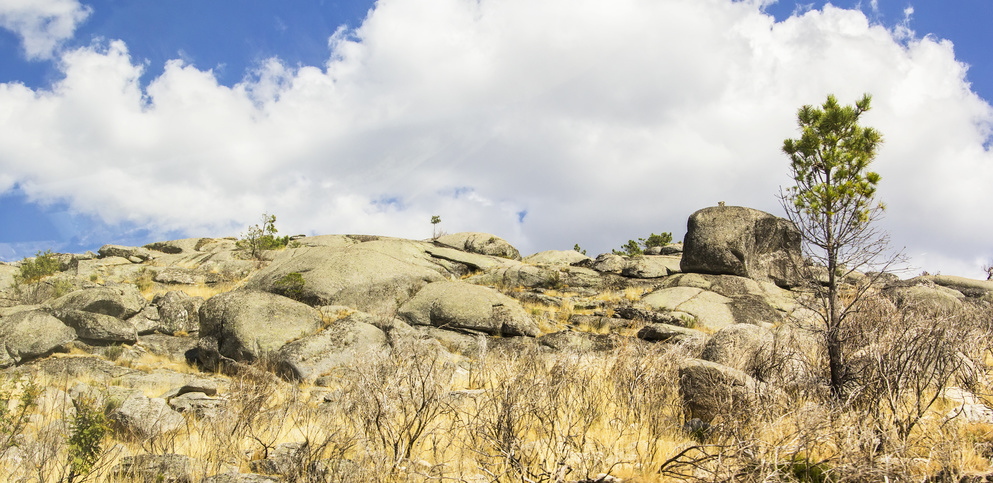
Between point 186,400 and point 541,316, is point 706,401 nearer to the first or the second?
point 186,400

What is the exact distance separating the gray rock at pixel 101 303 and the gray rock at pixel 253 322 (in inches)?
104

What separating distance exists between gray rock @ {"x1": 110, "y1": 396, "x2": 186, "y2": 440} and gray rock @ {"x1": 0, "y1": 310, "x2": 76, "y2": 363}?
21.7ft

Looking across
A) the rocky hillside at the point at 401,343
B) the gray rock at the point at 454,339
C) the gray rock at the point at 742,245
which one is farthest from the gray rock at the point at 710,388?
the gray rock at the point at 742,245

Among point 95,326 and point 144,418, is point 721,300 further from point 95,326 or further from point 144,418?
point 95,326

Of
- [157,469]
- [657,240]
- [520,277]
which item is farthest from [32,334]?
[657,240]

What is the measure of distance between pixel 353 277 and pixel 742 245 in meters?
14.6

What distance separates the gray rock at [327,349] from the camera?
11656 millimetres

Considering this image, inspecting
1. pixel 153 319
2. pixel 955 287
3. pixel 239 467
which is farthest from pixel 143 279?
pixel 955 287

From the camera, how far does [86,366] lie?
1178cm

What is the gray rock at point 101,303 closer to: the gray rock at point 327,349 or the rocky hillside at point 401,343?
the rocky hillside at point 401,343

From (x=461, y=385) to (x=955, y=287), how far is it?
957 inches

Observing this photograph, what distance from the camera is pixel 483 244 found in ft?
96.9

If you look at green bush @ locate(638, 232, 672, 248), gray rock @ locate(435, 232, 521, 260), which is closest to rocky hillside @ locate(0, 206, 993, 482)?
gray rock @ locate(435, 232, 521, 260)

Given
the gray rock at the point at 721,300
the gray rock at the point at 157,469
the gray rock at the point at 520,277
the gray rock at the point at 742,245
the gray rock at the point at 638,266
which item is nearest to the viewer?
the gray rock at the point at 157,469
